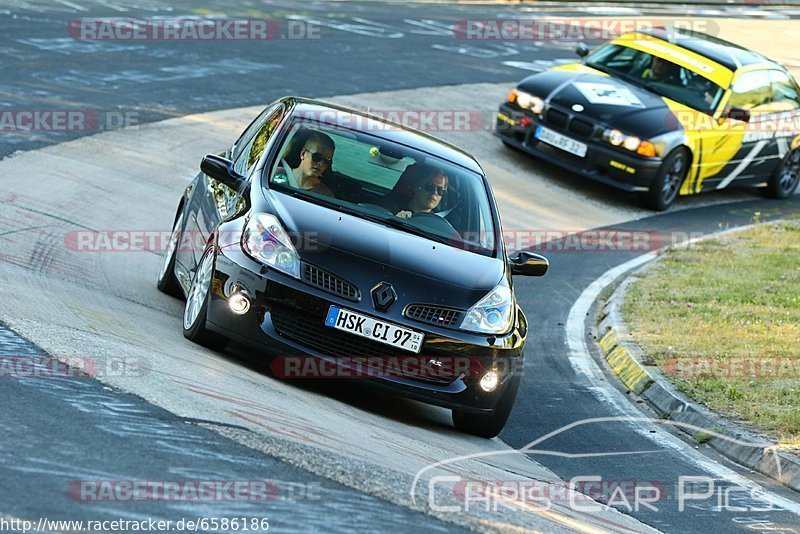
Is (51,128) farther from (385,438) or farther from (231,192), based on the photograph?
(385,438)

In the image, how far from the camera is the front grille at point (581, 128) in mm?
16359

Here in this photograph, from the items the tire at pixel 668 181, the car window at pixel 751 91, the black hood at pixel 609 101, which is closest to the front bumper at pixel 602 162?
the tire at pixel 668 181

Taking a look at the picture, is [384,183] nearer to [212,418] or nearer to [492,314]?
[492,314]

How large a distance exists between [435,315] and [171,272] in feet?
8.62

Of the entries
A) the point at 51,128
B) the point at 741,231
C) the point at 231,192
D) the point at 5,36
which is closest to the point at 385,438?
the point at 231,192

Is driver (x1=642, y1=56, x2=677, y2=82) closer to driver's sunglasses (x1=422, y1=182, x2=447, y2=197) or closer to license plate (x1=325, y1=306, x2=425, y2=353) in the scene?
driver's sunglasses (x1=422, y1=182, x2=447, y2=197)

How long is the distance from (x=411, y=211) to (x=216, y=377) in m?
2.05

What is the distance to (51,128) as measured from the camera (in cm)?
1431

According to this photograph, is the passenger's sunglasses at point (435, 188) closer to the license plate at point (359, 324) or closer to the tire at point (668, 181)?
the license plate at point (359, 324)

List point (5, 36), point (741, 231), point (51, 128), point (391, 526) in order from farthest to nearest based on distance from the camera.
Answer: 1. point (5, 36)
2. point (741, 231)
3. point (51, 128)
4. point (391, 526)

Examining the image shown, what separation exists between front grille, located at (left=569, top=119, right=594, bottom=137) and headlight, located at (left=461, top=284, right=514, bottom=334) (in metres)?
8.74

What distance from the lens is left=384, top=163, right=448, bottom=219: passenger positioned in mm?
8414

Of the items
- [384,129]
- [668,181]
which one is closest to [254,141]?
[384,129]

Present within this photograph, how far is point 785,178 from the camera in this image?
62.7 feet
